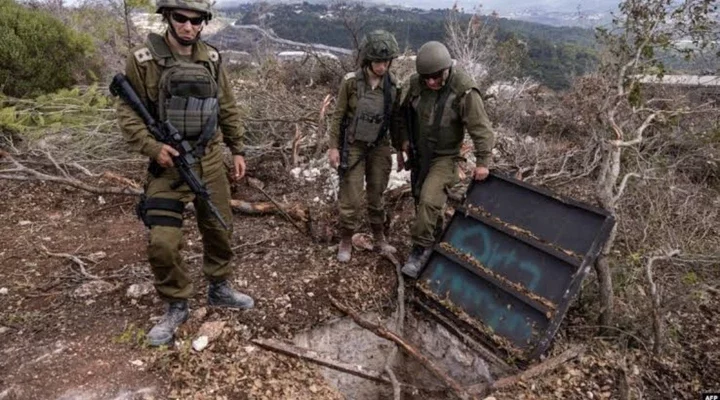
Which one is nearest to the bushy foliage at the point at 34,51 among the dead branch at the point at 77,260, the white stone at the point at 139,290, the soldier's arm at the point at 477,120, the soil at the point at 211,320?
the soil at the point at 211,320

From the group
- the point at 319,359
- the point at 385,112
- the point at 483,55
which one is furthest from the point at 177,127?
the point at 483,55

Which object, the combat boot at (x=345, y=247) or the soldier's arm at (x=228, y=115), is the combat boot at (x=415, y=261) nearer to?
the combat boot at (x=345, y=247)

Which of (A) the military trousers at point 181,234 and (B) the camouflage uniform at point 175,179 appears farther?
(A) the military trousers at point 181,234

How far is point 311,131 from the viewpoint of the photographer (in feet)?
20.6

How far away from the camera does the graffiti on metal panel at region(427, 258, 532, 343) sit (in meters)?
3.09

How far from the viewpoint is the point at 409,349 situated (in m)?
3.07

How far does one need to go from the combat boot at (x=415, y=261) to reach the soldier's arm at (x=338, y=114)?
993 millimetres

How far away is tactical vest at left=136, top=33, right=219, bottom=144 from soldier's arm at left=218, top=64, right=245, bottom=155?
0.11 meters

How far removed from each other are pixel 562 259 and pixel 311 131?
12.8 feet

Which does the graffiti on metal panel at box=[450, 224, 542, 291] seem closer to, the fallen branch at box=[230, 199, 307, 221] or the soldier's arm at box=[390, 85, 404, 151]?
the soldier's arm at box=[390, 85, 404, 151]

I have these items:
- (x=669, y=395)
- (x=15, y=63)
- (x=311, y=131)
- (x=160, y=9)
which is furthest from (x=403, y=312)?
(x=15, y=63)

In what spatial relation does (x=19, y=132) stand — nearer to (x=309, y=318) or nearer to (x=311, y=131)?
(x=311, y=131)

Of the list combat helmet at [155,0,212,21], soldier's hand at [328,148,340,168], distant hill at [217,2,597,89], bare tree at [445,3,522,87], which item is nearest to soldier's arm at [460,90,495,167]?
soldier's hand at [328,148,340,168]

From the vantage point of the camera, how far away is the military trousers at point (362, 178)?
12.2 feet
